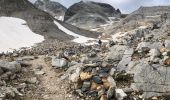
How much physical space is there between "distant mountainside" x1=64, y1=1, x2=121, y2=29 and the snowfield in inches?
2514

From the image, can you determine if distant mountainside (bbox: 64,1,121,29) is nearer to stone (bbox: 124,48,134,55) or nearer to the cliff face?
the cliff face

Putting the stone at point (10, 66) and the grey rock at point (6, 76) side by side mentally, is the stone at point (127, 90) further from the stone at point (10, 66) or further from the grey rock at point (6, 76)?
the stone at point (10, 66)

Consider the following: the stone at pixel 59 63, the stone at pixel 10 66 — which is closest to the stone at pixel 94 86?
the stone at pixel 59 63

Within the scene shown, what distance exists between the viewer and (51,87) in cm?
2534

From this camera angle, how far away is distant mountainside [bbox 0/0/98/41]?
2840 inches

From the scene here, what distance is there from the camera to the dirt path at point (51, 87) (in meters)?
23.5

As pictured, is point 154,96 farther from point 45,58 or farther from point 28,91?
point 45,58

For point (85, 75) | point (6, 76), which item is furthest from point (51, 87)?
point (6, 76)

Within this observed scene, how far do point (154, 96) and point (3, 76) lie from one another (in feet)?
33.1

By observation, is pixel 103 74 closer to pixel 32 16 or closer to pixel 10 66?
pixel 10 66

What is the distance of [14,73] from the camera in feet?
88.3

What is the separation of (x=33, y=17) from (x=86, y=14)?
72474 millimetres

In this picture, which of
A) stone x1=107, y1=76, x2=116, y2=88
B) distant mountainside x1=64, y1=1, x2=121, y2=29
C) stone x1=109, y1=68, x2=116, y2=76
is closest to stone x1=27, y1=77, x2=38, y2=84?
stone x1=109, y1=68, x2=116, y2=76

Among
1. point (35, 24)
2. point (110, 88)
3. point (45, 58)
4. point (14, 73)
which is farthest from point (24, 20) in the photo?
point (110, 88)
